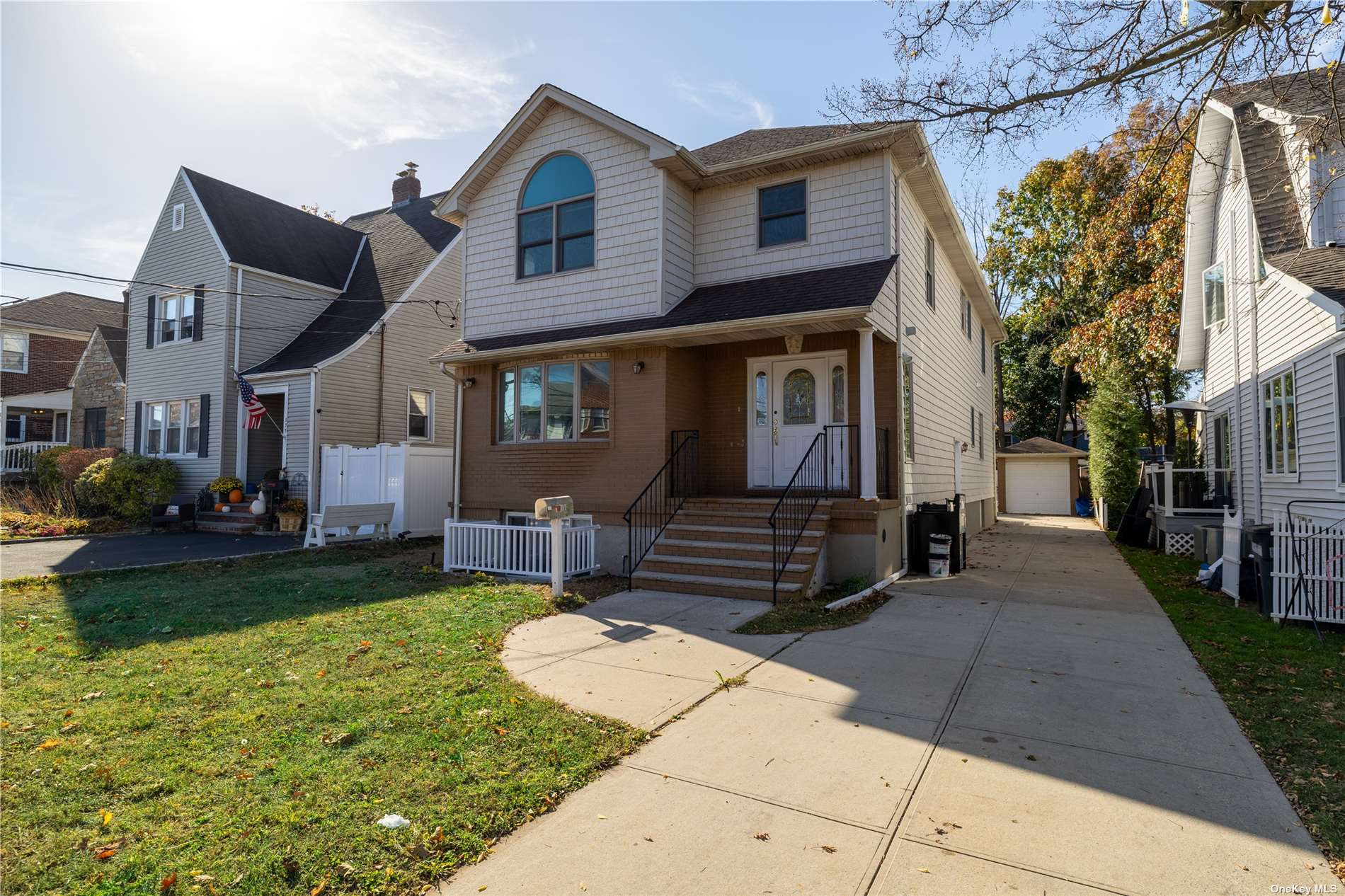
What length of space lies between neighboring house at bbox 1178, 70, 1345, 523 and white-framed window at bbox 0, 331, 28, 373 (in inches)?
1496

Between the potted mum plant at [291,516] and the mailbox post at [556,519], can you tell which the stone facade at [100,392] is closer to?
the potted mum plant at [291,516]

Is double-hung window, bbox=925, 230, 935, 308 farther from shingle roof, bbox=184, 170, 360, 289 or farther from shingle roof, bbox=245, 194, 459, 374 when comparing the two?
shingle roof, bbox=184, 170, 360, 289

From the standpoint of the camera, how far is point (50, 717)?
446cm

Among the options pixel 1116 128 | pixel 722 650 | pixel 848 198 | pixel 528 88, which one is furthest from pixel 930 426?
pixel 528 88

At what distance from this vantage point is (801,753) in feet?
A: 13.6

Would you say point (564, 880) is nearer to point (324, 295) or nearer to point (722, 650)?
point (722, 650)

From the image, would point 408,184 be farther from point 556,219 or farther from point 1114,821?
point 1114,821

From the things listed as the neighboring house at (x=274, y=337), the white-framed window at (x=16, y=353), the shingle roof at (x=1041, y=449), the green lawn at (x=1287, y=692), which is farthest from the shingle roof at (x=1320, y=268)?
the white-framed window at (x=16, y=353)

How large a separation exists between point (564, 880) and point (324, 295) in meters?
21.5

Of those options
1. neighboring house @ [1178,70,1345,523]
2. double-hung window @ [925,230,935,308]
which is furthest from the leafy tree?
double-hung window @ [925,230,935,308]

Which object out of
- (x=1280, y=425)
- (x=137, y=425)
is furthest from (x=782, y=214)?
(x=137, y=425)

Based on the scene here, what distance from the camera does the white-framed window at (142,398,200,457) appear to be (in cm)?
1983

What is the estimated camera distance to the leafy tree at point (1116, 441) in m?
20.8

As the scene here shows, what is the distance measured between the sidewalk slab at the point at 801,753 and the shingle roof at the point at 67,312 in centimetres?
3510
